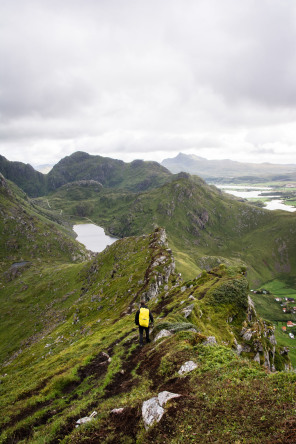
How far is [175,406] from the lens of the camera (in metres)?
12.0

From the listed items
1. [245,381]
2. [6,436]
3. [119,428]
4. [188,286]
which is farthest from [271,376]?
[188,286]

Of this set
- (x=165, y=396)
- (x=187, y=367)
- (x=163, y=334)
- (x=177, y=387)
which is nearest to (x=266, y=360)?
(x=163, y=334)

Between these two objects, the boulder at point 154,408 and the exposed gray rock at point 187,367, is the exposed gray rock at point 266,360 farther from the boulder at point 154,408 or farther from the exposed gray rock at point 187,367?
the boulder at point 154,408

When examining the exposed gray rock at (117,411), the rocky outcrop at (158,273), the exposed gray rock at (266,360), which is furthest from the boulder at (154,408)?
the rocky outcrop at (158,273)

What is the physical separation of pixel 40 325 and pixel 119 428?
4233 inches

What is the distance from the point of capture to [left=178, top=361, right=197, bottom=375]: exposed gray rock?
15.8 metres

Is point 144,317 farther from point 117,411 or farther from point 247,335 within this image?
point 247,335

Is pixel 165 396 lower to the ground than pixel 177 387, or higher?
higher

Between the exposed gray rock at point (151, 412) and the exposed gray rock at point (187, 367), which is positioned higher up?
the exposed gray rock at point (151, 412)

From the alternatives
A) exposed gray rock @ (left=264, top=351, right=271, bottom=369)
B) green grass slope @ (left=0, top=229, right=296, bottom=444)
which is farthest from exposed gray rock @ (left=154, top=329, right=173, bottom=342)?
exposed gray rock @ (left=264, top=351, right=271, bottom=369)

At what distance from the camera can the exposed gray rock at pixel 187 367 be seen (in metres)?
15.8

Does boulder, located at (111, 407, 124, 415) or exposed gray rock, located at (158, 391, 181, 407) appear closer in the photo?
exposed gray rock, located at (158, 391, 181, 407)

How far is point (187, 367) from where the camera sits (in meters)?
16.2

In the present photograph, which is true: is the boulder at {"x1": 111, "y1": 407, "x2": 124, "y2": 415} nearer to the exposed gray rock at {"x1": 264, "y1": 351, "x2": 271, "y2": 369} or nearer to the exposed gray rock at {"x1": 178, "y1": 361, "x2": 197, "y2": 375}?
the exposed gray rock at {"x1": 178, "y1": 361, "x2": 197, "y2": 375}
